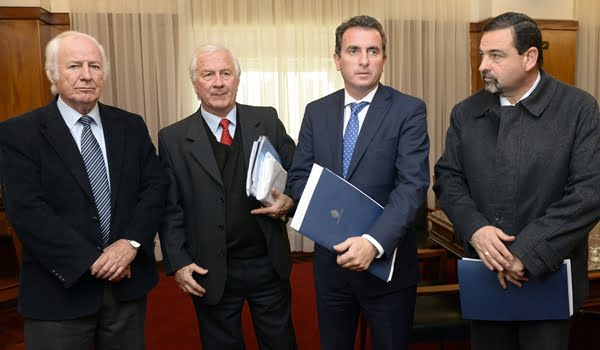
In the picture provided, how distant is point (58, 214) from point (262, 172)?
71 centimetres

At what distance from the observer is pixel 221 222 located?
2.29 meters

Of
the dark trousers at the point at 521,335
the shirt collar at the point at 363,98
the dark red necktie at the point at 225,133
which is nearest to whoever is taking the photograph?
the dark trousers at the point at 521,335

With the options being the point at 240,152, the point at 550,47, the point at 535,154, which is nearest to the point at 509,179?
the point at 535,154

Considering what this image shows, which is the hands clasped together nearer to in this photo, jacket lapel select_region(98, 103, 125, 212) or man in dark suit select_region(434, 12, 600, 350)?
man in dark suit select_region(434, 12, 600, 350)

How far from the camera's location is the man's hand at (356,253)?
6.26 ft

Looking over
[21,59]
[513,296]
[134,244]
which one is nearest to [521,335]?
[513,296]

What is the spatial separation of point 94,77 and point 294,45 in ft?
12.5

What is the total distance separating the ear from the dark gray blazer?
0.07 meters

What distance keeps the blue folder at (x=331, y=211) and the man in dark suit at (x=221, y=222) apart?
36cm

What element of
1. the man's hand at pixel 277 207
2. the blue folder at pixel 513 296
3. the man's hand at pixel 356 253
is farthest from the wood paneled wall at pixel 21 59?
the blue folder at pixel 513 296

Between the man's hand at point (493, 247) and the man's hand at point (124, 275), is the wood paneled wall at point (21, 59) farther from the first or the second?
the man's hand at point (493, 247)

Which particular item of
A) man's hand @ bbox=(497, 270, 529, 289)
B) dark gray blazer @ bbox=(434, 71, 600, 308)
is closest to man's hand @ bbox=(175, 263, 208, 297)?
dark gray blazer @ bbox=(434, 71, 600, 308)

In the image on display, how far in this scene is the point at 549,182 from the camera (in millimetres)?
1896

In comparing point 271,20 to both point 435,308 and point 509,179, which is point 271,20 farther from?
point 509,179
